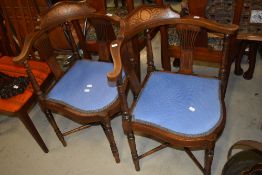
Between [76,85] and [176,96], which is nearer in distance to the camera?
[176,96]

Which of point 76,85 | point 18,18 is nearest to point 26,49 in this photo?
point 76,85

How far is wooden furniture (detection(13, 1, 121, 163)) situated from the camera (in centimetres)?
161

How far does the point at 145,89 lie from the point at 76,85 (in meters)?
0.46

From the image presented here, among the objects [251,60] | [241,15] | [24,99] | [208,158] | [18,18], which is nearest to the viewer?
[208,158]

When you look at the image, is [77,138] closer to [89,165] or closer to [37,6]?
[89,165]

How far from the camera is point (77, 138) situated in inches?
Result: 83.2

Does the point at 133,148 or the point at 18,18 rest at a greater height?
the point at 18,18

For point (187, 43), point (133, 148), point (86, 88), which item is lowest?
point (133, 148)

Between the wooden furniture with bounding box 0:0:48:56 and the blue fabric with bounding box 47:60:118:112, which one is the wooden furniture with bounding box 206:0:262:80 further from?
the wooden furniture with bounding box 0:0:48:56

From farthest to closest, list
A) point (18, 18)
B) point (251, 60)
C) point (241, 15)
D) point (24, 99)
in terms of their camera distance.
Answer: point (18, 18) → point (251, 60) → point (24, 99) → point (241, 15)

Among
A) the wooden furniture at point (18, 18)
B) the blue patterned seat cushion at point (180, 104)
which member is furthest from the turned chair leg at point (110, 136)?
the wooden furniture at point (18, 18)

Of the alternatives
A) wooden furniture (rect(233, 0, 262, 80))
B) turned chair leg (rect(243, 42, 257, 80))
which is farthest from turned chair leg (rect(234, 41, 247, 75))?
wooden furniture (rect(233, 0, 262, 80))

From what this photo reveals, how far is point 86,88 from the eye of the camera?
1730 millimetres

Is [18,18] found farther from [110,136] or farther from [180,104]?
[180,104]
